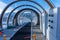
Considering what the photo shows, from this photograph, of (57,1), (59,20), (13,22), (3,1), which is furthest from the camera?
(13,22)

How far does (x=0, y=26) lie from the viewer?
28.8 m

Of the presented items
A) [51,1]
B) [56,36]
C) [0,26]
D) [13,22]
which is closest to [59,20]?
[56,36]

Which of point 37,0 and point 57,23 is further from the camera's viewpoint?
point 37,0

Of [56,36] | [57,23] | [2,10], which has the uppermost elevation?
[2,10]

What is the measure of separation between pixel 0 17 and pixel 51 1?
43.2 feet

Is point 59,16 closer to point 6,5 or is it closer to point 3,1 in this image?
point 6,5

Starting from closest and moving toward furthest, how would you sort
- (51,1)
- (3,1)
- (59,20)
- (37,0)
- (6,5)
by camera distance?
1. (59,20)
2. (51,1)
3. (37,0)
4. (6,5)
5. (3,1)

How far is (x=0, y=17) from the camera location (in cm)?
2795

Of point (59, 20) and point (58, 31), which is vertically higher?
point (59, 20)

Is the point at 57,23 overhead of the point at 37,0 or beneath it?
beneath

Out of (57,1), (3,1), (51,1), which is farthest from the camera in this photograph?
(3,1)

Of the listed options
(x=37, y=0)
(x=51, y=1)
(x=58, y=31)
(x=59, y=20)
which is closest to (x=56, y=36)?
(x=58, y=31)

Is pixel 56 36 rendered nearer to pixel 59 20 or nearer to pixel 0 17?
pixel 59 20

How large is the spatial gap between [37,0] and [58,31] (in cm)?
1503
